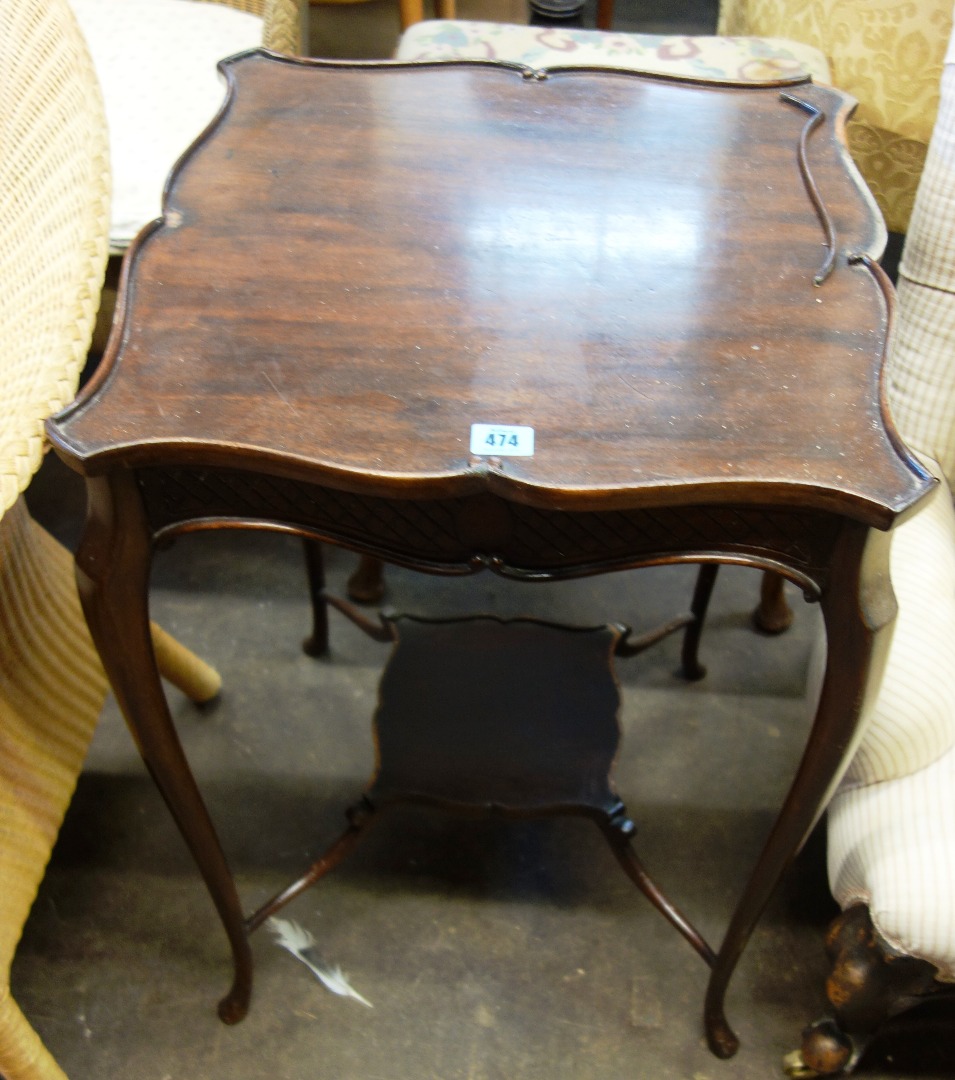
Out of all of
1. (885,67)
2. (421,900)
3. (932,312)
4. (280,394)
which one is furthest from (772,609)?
(280,394)

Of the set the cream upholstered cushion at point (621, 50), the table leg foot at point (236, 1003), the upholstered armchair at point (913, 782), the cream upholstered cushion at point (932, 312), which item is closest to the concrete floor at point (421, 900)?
the table leg foot at point (236, 1003)

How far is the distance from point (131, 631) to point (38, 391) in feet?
0.55

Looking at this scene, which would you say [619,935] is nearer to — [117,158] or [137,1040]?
[137,1040]

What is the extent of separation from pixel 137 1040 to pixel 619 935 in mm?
476

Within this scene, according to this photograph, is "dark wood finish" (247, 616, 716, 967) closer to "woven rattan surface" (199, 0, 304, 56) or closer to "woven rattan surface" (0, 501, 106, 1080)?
"woven rattan surface" (0, 501, 106, 1080)

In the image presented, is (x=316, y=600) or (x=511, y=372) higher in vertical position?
(x=511, y=372)

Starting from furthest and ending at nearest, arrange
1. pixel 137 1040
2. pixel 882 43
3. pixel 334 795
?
pixel 882 43, pixel 334 795, pixel 137 1040

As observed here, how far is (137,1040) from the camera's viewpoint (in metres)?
0.92

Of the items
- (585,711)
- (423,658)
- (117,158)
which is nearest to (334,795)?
(423,658)

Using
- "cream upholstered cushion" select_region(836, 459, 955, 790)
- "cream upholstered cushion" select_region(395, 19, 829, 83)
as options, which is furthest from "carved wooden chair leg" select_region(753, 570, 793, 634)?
"cream upholstered cushion" select_region(395, 19, 829, 83)

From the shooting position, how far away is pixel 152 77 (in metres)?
1.28

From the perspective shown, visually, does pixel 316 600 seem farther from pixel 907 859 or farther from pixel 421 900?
pixel 907 859

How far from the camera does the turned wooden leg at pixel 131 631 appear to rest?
0.60 m

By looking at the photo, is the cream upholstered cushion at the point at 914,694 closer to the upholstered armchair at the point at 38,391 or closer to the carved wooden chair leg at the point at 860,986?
the carved wooden chair leg at the point at 860,986
